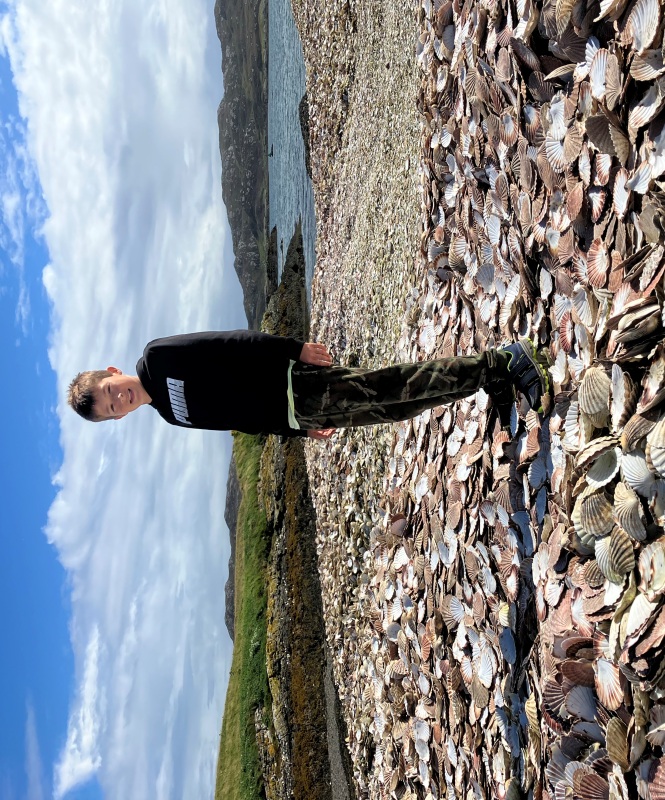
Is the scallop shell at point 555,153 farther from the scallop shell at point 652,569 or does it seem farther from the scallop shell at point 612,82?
the scallop shell at point 652,569

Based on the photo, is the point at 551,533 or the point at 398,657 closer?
the point at 551,533

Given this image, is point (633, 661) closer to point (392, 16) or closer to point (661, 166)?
point (661, 166)

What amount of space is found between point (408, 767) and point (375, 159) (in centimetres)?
667

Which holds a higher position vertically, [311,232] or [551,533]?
[311,232]

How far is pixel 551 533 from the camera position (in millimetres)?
2586

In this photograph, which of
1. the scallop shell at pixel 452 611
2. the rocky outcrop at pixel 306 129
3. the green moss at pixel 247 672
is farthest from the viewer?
the rocky outcrop at pixel 306 129

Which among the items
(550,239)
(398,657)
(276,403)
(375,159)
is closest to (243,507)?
(375,159)

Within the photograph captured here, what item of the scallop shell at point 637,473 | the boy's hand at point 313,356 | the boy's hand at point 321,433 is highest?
the boy's hand at point 313,356

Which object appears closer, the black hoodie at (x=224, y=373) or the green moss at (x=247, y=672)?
the black hoodie at (x=224, y=373)

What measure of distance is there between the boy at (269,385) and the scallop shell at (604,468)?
33.7 inches

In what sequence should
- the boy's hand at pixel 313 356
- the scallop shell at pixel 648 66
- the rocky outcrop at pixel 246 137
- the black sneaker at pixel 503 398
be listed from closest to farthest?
1. the scallop shell at pixel 648 66
2. the black sneaker at pixel 503 398
3. the boy's hand at pixel 313 356
4. the rocky outcrop at pixel 246 137

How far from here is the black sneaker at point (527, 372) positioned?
9.27 ft

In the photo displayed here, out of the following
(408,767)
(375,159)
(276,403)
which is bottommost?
(408,767)

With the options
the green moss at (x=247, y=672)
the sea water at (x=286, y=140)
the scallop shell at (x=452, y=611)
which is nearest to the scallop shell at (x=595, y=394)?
the scallop shell at (x=452, y=611)
